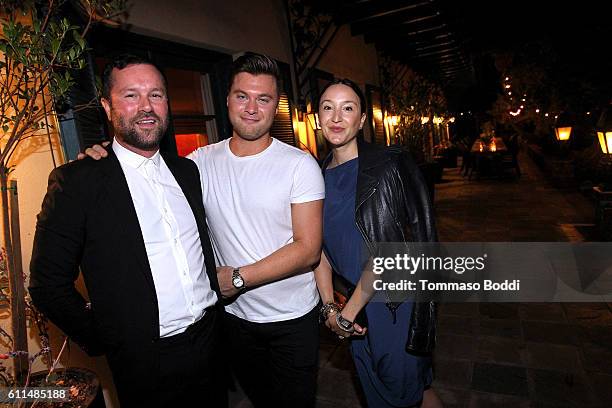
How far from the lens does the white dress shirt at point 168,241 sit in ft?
5.78

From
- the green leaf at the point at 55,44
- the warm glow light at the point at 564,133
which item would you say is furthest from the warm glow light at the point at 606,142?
the green leaf at the point at 55,44

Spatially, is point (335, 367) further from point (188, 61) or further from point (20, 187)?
point (188, 61)

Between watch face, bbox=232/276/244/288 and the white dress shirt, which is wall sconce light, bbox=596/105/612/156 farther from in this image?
the white dress shirt

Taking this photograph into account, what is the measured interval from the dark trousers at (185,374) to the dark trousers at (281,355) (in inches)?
7.8

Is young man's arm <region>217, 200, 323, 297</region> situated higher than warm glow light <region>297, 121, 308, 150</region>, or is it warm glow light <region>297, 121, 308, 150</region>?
warm glow light <region>297, 121, 308, 150</region>

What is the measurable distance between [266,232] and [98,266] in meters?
0.78

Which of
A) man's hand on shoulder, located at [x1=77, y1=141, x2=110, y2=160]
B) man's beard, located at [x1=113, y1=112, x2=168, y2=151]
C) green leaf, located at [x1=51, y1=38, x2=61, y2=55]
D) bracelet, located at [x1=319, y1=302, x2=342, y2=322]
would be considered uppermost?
green leaf, located at [x1=51, y1=38, x2=61, y2=55]

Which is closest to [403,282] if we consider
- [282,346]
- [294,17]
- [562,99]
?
[282,346]

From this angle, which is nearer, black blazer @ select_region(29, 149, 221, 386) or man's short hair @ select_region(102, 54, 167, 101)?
black blazer @ select_region(29, 149, 221, 386)

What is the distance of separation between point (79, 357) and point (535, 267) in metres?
5.21

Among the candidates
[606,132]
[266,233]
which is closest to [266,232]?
[266,233]

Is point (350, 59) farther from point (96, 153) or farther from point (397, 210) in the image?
point (96, 153)

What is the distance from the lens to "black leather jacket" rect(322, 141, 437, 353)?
1.98 m

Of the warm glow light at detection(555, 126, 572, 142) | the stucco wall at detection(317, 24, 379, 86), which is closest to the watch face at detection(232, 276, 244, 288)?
the stucco wall at detection(317, 24, 379, 86)
